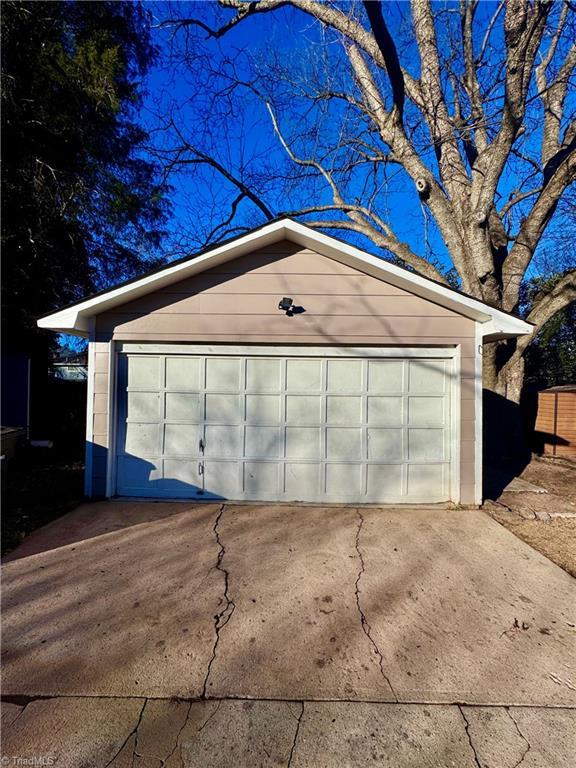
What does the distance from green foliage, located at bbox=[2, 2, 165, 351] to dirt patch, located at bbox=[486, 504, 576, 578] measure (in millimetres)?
10505

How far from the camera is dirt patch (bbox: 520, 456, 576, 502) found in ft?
19.7

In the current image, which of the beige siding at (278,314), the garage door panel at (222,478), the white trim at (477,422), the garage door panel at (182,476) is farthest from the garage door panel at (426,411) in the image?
the garage door panel at (182,476)

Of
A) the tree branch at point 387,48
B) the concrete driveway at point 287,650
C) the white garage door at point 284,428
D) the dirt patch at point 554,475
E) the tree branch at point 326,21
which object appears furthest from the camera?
the tree branch at point 326,21

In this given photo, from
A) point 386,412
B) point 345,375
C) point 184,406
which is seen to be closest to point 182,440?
point 184,406

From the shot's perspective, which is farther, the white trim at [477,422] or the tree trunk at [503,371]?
the tree trunk at [503,371]

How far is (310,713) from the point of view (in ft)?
6.30

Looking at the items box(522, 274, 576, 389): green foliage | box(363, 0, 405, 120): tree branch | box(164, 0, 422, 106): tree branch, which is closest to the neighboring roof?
box(363, 0, 405, 120): tree branch

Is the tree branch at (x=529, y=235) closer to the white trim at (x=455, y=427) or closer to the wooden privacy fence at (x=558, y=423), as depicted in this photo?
the wooden privacy fence at (x=558, y=423)

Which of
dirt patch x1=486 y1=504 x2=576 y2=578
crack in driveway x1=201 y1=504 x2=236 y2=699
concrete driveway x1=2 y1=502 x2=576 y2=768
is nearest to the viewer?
concrete driveway x1=2 y1=502 x2=576 y2=768

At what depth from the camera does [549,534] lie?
169 inches

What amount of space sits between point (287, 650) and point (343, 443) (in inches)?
121

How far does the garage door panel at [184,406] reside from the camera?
5262 mm

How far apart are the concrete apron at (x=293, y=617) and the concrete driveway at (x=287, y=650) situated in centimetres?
1

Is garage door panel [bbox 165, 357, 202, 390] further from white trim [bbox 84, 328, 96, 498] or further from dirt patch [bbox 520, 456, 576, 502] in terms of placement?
dirt patch [bbox 520, 456, 576, 502]
